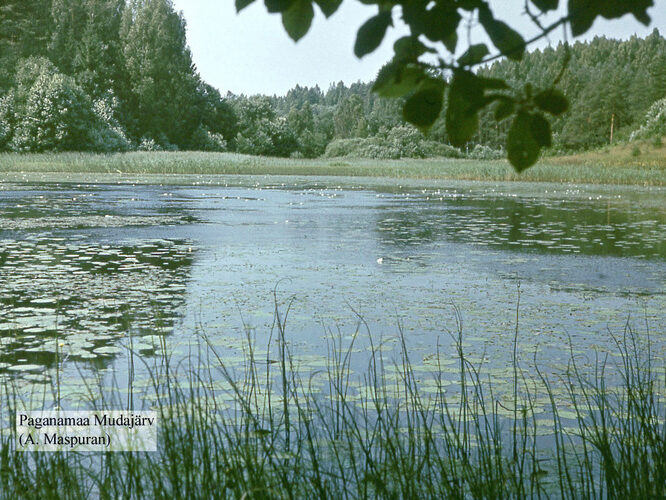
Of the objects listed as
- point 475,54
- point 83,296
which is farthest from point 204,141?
point 475,54

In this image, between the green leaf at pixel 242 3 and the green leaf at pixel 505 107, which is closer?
the green leaf at pixel 505 107

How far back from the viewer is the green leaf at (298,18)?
1.52 metres

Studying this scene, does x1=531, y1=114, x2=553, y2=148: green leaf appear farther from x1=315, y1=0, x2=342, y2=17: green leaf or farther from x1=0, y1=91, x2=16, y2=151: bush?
x1=0, y1=91, x2=16, y2=151: bush

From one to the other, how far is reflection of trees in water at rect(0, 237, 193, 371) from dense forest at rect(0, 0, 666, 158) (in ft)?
109

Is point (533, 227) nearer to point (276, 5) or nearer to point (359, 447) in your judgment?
point (359, 447)

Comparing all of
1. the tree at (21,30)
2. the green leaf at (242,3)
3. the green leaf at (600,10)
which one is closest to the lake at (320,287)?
the green leaf at (242,3)

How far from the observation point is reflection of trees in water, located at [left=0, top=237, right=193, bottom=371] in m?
4.49

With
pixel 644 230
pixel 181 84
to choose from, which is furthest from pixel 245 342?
pixel 181 84

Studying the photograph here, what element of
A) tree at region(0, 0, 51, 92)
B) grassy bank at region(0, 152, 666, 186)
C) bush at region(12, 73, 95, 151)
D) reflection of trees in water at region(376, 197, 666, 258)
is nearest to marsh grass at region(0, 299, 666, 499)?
reflection of trees in water at region(376, 197, 666, 258)

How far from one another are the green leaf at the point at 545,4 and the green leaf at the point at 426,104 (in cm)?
25

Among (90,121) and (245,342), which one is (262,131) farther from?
(245,342)

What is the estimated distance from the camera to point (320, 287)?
267 inches

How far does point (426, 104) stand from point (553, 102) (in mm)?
228

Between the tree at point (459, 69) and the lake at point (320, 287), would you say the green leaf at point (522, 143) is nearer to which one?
the tree at point (459, 69)
